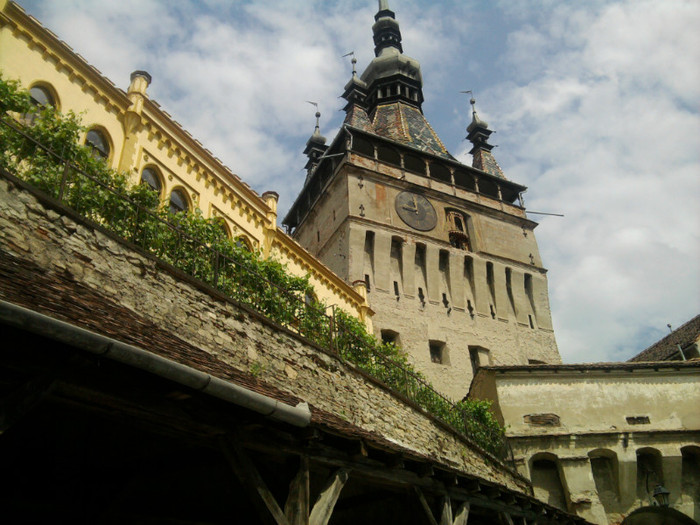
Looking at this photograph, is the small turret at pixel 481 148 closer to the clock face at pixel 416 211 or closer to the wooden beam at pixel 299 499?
the clock face at pixel 416 211

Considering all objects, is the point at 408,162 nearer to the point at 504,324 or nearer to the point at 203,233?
the point at 504,324

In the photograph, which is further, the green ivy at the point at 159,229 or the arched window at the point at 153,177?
the arched window at the point at 153,177

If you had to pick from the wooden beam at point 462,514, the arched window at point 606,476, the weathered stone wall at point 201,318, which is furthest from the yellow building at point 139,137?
the wooden beam at point 462,514

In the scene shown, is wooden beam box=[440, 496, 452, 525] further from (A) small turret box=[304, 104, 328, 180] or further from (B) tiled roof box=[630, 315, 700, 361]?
(A) small turret box=[304, 104, 328, 180]

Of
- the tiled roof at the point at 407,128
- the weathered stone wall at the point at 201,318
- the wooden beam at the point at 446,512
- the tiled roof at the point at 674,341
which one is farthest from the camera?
the tiled roof at the point at 407,128

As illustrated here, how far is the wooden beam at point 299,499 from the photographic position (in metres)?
5.28

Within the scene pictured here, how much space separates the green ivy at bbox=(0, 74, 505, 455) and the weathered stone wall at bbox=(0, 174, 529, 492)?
2.06ft

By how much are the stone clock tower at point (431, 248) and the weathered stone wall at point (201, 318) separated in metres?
15.6

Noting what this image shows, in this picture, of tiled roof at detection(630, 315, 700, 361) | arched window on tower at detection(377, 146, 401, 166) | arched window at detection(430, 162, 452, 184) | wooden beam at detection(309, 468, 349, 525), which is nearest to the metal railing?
wooden beam at detection(309, 468, 349, 525)

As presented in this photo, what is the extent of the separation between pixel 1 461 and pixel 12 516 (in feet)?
1.97

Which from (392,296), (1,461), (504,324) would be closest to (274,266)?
(1,461)

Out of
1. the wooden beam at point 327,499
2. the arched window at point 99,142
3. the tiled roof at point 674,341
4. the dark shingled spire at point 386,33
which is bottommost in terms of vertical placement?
the wooden beam at point 327,499

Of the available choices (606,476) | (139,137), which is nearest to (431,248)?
(606,476)

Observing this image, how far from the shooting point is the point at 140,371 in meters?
4.36
